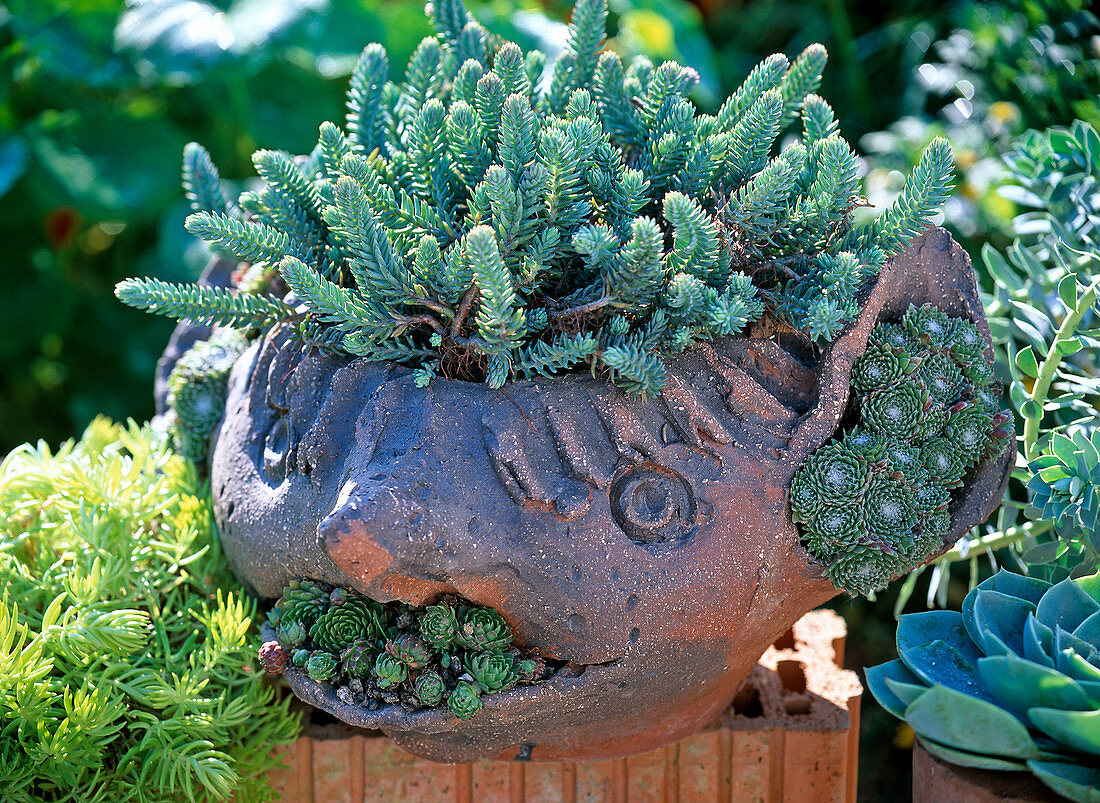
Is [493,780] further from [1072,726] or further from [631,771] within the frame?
[1072,726]

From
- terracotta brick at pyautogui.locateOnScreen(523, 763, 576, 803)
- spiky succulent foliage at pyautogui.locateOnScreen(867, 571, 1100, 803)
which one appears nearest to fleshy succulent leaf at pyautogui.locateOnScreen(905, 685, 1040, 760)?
spiky succulent foliage at pyautogui.locateOnScreen(867, 571, 1100, 803)

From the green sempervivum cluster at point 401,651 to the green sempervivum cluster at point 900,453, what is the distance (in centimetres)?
33

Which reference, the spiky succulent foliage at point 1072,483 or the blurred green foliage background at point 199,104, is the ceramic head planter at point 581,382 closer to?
the spiky succulent foliage at point 1072,483

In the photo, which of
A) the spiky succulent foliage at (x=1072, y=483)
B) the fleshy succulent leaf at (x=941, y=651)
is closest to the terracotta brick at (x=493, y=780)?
the fleshy succulent leaf at (x=941, y=651)

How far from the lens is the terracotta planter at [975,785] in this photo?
812 millimetres

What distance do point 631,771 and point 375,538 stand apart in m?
0.48

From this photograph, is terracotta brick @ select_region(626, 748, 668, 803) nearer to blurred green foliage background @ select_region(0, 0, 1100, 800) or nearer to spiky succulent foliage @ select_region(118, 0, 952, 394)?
spiky succulent foliage @ select_region(118, 0, 952, 394)

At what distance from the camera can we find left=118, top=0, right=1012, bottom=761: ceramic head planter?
34.1 inches

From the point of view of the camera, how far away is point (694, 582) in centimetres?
89

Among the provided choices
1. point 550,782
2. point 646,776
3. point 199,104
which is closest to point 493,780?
point 550,782

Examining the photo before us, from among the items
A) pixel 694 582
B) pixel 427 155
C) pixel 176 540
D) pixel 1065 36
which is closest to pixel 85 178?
pixel 176 540

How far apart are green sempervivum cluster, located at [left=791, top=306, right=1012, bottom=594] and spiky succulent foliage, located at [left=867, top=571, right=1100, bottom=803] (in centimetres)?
8

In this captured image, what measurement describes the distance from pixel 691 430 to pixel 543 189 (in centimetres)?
28

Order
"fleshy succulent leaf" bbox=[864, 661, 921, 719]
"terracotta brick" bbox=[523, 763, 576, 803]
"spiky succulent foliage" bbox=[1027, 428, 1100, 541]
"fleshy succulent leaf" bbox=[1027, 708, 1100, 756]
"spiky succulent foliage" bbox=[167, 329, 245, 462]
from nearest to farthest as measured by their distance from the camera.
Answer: "fleshy succulent leaf" bbox=[1027, 708, 1100, 756], "fleshy succulent leaf" bbox=[864, 661, 921, 719], "spiky succulent foliage" bbox=[1027, 428, 1100, 541], "terracotta brick" bbox=[523, 763, 576, 803], "spiky succulent foliage" bbox=[167, 329, 245, 462]
